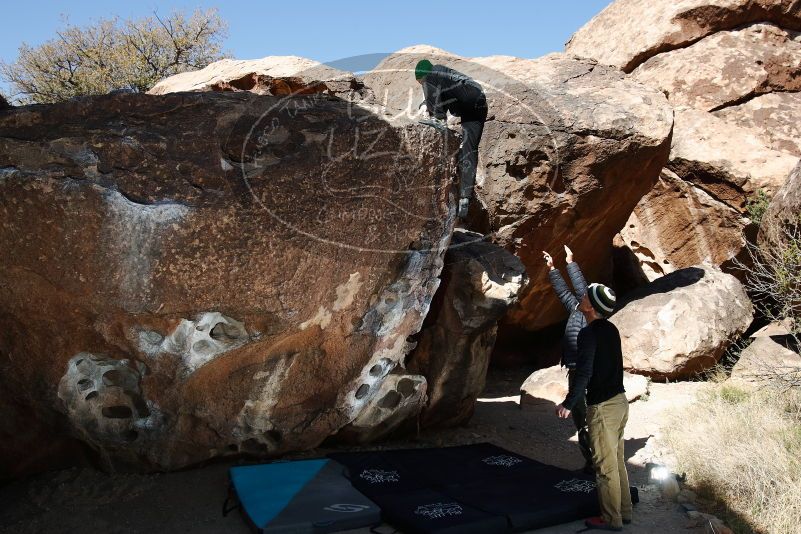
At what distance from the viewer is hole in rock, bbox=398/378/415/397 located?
15.1 ft

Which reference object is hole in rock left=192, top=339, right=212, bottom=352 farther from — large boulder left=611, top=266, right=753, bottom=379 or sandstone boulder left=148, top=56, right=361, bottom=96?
large boulder left=611, top=266, right=753, bottom=379

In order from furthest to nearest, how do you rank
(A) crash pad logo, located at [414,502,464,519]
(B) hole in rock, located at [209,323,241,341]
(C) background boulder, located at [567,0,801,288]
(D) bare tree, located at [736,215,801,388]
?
1. (C) background boulder, located at [567,0,801,288]
2. (D) bare tree, located at [736,215,801,388]
3. (B) hole in rock, located at [209,323,241,341]
4. (A) crash pad logo, located at [414,502,464,519]

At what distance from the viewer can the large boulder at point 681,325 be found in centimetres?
658

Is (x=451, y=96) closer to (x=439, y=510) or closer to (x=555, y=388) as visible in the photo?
(x=555, y=388)

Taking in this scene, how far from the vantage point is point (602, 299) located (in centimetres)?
344

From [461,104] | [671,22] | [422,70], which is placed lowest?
[461,104]

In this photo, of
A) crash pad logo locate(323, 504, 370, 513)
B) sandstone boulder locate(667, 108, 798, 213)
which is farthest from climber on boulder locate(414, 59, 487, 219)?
sandstone boulder locate(667, 108, 798, 213)

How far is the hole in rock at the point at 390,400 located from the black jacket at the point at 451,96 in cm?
193

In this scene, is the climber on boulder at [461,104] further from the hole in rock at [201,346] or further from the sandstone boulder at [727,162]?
the sandstone boulder at [727,162]

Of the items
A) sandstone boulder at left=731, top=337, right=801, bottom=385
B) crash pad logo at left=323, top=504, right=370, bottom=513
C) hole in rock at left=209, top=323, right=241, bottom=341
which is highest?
hole in rock at left=209, top=323, right=241, bottom=341

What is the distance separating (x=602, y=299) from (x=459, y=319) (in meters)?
1.54

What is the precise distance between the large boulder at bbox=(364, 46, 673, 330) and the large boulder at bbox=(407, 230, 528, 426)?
1428mm

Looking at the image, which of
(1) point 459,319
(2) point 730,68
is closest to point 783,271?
(2) point 730,68

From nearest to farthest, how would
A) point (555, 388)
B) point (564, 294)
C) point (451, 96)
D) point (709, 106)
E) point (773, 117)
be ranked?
point (564, 294)
point (451, 96)
point (555, 388)
point (773, 117)
point (709, 106)
